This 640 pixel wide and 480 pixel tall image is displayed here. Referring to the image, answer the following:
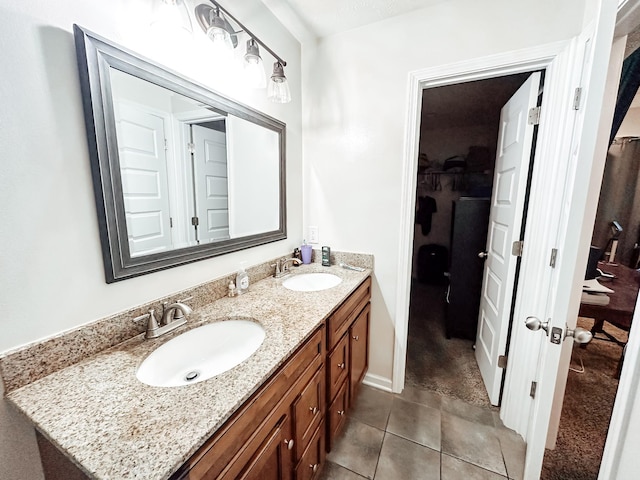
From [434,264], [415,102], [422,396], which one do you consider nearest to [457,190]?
[434,264]

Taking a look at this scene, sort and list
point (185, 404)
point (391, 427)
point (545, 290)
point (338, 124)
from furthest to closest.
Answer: point (338, 124) < point (391, 427) < point (545, 290) < point (185, 404)

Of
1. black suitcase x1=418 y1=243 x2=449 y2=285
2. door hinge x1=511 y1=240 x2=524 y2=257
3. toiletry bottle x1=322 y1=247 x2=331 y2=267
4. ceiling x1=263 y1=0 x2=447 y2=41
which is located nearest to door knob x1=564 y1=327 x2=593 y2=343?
door hinge x1=511 y1=240 x2=524 y2=257

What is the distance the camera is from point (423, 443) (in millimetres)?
1444

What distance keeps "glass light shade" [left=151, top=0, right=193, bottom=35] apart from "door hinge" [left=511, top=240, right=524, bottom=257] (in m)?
1.90

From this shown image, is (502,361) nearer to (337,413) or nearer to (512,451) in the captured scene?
(512,451)

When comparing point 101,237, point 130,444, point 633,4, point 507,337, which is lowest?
point 507,337

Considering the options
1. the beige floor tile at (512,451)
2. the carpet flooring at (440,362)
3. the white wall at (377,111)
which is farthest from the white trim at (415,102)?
the beige floor tile at (512,451)

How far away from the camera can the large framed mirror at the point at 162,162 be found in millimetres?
814

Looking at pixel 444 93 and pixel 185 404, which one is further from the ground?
pixel 444 93

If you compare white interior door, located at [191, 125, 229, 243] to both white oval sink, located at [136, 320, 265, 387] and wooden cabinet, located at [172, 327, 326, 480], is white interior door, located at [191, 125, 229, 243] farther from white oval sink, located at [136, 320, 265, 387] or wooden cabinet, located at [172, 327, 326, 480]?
wooden cabinet, located at [172, 327, 326, 480]

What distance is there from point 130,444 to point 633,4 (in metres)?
1.93

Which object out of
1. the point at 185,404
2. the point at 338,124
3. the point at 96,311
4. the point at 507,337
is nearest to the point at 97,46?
the point at 96,311

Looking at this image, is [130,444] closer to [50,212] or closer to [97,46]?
[50,212]

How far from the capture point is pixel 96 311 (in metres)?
0.84
